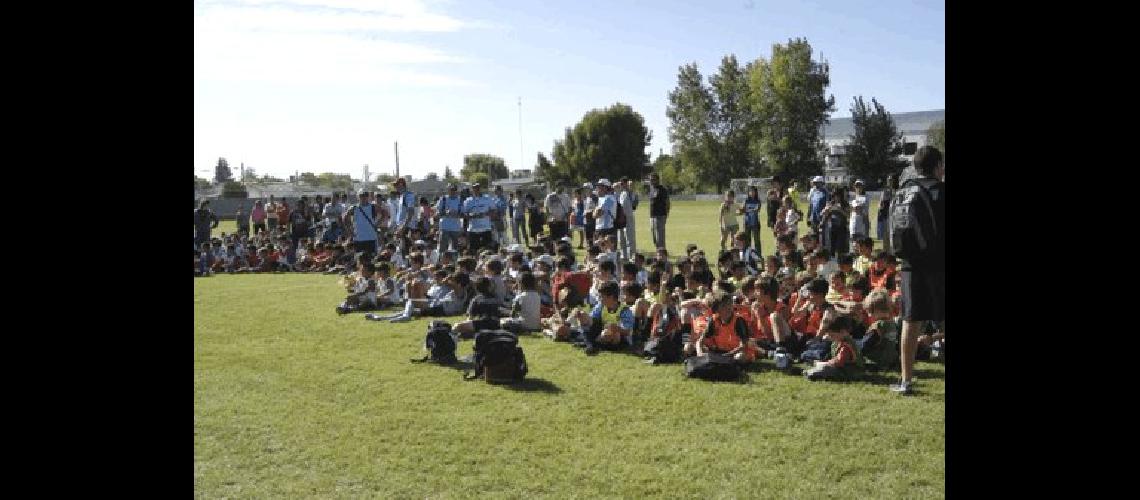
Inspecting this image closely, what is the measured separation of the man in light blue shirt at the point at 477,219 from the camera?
16594 mm

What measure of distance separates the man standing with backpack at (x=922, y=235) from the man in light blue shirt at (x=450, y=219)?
38.7 ft

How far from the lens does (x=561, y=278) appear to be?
1155 centimetres

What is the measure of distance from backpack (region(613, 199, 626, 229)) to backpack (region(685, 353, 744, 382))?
853 centimetres

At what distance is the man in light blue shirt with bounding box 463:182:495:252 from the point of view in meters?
16.6

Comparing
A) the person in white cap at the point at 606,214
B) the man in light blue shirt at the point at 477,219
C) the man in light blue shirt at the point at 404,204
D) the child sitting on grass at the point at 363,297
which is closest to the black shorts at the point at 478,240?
the man in light blue shirt at the point at 477,219

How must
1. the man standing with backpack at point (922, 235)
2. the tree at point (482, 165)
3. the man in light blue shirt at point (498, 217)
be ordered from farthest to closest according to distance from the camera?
1. the tree at point (482, 165)
2. the man in light blue shirt at point (498, 217)
3. the man standing with backpack at point (922, 235)

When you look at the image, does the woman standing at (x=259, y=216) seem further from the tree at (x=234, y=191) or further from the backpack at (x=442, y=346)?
the tree at (x=234, y=191)

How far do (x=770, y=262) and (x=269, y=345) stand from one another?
598cm

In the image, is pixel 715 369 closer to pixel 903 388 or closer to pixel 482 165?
pixel 903 388

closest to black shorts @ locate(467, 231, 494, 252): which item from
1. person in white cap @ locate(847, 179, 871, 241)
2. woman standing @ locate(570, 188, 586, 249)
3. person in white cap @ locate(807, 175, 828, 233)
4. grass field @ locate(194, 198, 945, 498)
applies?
woman standing @ locate(570, 188, 586, 249)
